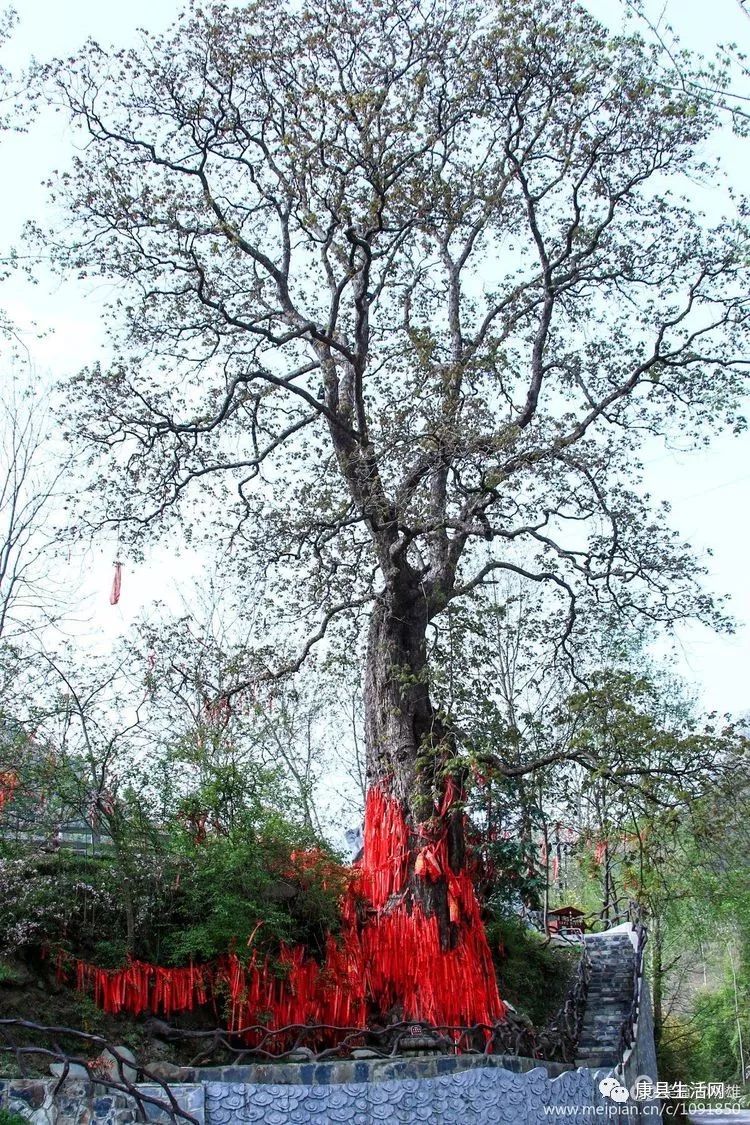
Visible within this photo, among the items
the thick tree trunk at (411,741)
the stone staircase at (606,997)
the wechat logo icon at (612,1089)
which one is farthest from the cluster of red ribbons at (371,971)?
the stone staircase at (606,997)

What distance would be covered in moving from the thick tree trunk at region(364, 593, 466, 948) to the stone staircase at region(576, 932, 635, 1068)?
2887 millimetres

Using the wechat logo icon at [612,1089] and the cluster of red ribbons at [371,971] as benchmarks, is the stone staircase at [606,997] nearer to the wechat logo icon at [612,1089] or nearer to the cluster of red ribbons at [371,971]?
the wechat logo icon at [612,1089]

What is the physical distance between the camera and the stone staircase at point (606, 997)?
11.4 m

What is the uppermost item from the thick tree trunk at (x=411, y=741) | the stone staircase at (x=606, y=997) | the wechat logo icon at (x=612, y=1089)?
the thick tree trunk at (x=411, y=741)

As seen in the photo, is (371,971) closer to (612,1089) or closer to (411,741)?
(411,741)

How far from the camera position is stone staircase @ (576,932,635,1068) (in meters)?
11.4

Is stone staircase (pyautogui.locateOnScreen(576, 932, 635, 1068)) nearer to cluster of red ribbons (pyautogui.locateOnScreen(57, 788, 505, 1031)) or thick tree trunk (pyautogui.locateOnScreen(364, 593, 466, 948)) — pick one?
cluster of red ribbons (pyautogui.locateOnScreen(57, 788, 505, 1031))

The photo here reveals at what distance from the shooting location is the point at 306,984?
27.8 feet

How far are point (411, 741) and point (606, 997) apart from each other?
17.1 feet

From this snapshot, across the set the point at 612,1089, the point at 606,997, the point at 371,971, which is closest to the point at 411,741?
the point at 371,971

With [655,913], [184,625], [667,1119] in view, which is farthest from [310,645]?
[667,1119]

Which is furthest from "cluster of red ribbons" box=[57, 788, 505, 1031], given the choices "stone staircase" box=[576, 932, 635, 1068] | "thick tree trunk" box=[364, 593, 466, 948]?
"stone staircase" box=[576, 932, 635, 1068]

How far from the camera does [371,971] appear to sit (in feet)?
30.3

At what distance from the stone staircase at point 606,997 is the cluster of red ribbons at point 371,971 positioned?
243 cm
